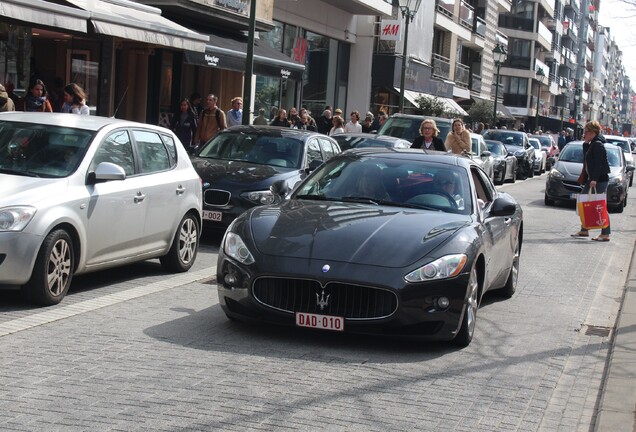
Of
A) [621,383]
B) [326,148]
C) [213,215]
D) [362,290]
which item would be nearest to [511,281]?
[362,290]

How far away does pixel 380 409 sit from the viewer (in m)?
6.05

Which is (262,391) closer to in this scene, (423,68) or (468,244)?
(468,244)

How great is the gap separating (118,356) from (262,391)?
47.8 inches

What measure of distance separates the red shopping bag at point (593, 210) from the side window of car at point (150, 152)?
28.7ft

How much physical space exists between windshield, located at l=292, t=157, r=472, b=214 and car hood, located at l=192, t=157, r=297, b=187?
14.6 feet

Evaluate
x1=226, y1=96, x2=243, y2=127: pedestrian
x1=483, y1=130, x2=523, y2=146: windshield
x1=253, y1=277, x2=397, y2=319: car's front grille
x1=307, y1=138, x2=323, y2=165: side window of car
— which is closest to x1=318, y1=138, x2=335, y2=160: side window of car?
x1=307, y1=138, x2=323, y2=165: side window of car

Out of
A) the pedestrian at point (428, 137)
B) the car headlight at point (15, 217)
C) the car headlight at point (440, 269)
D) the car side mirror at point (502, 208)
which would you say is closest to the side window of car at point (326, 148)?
the pedestrian at point (428, 137)

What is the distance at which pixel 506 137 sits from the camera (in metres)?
39.8

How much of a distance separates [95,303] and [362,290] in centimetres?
265

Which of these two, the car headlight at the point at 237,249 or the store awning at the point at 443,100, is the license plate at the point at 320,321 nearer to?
the car headlight at the point at 237,249

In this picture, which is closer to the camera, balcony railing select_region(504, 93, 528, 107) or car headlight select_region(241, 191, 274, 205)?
car headlight select_region(241, 191, 274, 205)

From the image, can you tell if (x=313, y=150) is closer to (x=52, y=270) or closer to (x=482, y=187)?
(x=482, y=187)

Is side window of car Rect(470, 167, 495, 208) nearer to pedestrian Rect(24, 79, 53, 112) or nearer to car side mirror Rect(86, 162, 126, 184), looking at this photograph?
car side mirror Rect(86, 162, 126, 184)

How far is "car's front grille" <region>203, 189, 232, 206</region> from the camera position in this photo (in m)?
13.6
